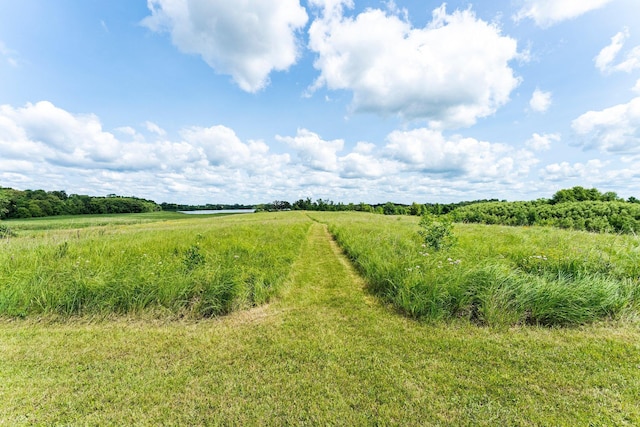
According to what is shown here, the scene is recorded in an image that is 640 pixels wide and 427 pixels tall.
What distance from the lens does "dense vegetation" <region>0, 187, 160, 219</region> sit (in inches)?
2392

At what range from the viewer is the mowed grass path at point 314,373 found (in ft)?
8.38

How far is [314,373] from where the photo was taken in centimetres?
315

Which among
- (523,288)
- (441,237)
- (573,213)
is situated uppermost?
(573,213)

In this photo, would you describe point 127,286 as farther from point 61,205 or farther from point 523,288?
point 61,205

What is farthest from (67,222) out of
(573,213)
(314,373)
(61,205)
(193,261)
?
(573,213)

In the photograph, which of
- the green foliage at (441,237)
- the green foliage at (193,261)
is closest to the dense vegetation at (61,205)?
the green foliage at (193,261)

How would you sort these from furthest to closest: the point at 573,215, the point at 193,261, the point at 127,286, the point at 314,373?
the point at 573,215, the point at 193,261, the point at 127,286, the point at 314,373

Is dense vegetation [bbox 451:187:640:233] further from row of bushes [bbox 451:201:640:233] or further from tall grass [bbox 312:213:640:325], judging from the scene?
tall grass [bbox 312:213:640:325]

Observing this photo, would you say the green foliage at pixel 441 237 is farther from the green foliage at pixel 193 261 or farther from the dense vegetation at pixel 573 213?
the green foliage at pixel 193 261

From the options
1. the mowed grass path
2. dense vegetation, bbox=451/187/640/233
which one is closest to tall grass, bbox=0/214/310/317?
the mowed grass path

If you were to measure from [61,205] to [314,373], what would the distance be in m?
101

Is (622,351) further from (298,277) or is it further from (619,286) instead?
(298,277)

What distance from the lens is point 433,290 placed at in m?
4.88

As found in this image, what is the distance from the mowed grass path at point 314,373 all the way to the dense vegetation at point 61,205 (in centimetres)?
8457
